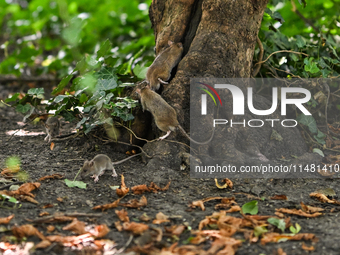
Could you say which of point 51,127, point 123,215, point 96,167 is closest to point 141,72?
point 51,127

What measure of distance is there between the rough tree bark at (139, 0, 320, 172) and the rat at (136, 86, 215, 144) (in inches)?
6.0

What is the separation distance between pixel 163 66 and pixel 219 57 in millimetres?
692

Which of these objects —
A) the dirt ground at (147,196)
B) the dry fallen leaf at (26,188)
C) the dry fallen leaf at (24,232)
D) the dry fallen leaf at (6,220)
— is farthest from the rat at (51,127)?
the dry fallen leaf at (24,232)

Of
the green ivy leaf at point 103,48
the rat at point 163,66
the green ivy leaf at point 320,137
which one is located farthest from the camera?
the green ivy leaf at point 103,48

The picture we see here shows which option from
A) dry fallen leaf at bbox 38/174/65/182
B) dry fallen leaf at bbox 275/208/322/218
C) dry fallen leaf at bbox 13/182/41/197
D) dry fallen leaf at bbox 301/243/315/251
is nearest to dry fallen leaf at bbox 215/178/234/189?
dry fallen leaf at bbox 275/208/322/218

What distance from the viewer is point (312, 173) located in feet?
13.7

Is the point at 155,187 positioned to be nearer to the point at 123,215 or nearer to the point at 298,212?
the point at 123,215

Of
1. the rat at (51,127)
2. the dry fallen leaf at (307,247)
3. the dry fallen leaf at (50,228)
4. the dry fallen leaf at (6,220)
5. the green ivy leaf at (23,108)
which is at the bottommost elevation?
the dry fallen leaf at (307,247)

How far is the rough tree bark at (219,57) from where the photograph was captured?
434 cm

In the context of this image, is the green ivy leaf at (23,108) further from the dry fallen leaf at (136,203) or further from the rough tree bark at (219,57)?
the dry fallen leaf at (136,203)

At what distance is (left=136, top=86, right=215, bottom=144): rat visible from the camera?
164 inches

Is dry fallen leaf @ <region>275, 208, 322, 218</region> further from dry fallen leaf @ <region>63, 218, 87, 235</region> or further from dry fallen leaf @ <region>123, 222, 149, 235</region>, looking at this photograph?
dry fallen leaf @ <region>63, 218, 87, 235</region>

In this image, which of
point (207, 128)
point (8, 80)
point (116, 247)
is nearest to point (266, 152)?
point (207, 128)

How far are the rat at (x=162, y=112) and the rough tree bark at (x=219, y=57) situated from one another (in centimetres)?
15
